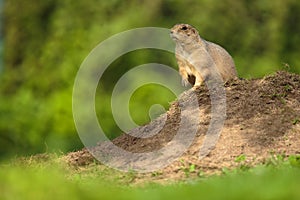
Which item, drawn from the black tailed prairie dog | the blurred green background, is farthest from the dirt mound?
the blurred green background

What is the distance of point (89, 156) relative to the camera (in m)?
10.2

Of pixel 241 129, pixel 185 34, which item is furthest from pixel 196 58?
pixel 241 129

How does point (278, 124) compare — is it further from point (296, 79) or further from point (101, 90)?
point (101, 90)

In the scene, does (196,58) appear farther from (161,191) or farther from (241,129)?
(161,191)

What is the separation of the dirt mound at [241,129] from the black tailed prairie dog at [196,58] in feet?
1.24

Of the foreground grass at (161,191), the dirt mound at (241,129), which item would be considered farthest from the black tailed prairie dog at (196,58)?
the foreground grass at (161,191)

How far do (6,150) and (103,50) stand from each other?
3114mm

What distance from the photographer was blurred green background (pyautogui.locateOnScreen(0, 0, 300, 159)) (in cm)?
1758

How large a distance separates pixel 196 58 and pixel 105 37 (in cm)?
655

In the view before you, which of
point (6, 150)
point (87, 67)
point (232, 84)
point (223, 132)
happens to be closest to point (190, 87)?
point (232, 84)

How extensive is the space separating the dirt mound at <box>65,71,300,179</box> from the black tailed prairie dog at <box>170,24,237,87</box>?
38 cm

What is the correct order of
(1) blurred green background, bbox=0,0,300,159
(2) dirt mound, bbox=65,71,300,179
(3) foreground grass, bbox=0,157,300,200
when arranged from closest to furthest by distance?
(3) foreground grass, bbox=0,157,300,200 → (2) dirt mound, bbox=65,71,300,179 → (1) blurred green background, bbox=0,0,300,159

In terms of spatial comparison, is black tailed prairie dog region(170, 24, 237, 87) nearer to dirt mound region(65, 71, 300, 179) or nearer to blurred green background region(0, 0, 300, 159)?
dirt mound region(65, 71, 300, 179)

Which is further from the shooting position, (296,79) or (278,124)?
(296,79)
